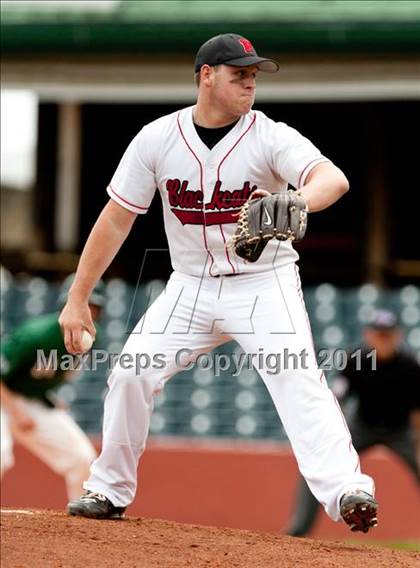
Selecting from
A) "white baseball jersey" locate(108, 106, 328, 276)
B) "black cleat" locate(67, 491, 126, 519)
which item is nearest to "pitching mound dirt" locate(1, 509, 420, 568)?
"black cleat" locate(67, 491, 126, 519)

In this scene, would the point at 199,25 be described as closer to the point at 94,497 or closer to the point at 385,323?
the point at 385,323

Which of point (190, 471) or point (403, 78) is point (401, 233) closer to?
point (403, 78)

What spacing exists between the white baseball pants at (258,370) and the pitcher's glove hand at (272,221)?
1.52ft

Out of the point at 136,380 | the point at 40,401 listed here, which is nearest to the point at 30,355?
the point at 40,401

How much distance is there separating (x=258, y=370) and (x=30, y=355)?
311cm

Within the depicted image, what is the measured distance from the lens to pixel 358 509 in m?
4.55

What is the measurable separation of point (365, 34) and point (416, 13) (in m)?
0.48

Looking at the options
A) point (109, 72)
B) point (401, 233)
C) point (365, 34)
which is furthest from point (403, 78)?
point (401, 233)

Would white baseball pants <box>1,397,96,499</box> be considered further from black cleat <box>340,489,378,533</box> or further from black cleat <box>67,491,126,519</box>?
black cleat <box>340,489,378,533</box>

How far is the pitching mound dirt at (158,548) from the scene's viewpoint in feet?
13.9

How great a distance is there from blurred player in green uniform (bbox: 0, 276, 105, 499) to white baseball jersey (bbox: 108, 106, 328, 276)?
2.63 meters

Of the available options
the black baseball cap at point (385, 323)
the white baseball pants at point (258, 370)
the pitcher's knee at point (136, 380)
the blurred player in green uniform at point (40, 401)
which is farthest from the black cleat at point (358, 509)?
the black baseball cap at point (385, 323)

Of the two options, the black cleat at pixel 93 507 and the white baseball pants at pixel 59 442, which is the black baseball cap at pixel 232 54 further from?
the white baseball pants at pixel 59 442

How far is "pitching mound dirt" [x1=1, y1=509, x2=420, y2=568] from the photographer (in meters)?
4.23
